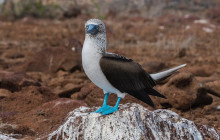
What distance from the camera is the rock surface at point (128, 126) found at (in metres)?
3.79

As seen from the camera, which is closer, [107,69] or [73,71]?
[107,69]

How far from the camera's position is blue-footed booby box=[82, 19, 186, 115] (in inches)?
145

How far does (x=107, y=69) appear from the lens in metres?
3.72

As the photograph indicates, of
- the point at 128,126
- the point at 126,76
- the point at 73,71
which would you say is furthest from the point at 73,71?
the point at 128,126

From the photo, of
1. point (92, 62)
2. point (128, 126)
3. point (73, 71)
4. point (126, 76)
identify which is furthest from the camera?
point (73, 71)

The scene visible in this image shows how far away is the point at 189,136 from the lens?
13.5ft

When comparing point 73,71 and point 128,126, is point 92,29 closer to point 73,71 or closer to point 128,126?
point 128,126

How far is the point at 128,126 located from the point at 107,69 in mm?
608

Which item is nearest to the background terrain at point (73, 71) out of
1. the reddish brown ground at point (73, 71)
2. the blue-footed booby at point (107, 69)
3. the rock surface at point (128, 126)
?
the reddish brown ground at point (73, 71)

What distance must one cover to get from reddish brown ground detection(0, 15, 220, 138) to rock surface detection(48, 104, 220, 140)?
84cm

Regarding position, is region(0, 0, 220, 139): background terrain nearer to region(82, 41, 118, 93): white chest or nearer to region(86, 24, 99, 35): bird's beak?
region(82, 41, 118, 93): white chest

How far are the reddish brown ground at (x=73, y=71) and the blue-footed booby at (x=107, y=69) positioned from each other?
1.24 meters

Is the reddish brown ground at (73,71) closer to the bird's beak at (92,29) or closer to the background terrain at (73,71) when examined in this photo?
the background terrain at (73,71)

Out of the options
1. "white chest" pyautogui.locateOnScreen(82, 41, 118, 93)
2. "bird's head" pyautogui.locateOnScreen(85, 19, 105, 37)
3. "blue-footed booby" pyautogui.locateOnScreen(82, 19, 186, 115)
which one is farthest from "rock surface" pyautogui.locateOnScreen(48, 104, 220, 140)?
"bird's head" pyautogui.locateOnScreen(85, 19, 105, 37)
